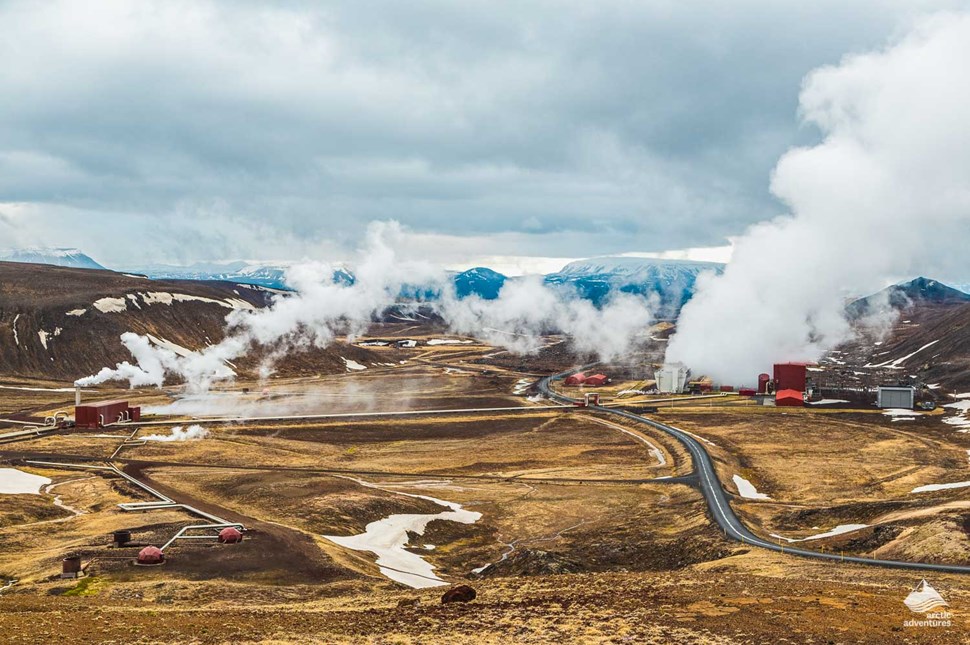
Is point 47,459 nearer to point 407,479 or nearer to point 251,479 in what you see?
point 251,479

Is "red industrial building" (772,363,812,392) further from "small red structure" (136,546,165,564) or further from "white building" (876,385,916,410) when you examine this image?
"small red structure" (136,546,165,564)

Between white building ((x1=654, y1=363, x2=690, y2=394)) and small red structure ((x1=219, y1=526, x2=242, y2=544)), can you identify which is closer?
small red structure ((x1=219, y1=526, x2=242, y2=544))

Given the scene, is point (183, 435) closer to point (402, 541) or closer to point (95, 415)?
point (95, 415)

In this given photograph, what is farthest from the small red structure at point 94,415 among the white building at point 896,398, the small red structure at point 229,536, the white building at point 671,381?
the white building at point 896,398

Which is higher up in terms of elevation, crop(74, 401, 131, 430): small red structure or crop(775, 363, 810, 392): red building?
crop(775, 363, 810, 392): red building

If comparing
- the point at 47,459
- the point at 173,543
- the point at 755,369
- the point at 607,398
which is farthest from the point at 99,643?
the point at 755,369

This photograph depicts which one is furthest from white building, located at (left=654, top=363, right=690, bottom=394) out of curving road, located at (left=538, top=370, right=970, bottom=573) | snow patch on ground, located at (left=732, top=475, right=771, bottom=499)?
snow patch on ground, located at (left=732, top=475, right=771, bottom=499)

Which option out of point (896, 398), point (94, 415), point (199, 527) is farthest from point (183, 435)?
point (896, 398)
